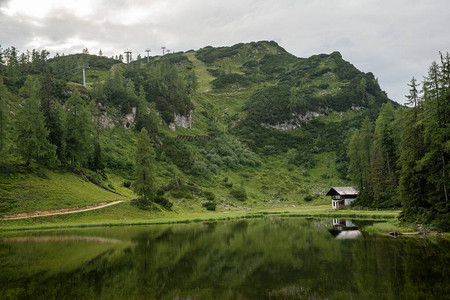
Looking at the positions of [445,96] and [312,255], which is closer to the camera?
[312,255]

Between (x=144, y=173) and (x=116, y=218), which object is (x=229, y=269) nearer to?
(x=116, y=218)

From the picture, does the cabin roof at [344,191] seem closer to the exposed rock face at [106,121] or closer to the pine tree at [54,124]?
the pine tree at [54,124]

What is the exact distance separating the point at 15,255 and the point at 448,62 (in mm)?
47841

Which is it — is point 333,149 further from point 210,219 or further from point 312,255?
point 312,255

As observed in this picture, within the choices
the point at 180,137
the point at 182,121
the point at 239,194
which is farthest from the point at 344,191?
the point at 182,121

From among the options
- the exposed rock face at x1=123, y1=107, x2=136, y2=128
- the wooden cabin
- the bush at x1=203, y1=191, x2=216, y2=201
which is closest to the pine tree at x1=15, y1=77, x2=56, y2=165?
the bush at x1=203, y1=191, x2=216, y2=201

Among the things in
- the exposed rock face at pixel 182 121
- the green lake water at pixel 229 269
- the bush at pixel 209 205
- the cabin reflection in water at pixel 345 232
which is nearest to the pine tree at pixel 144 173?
the bush at pixel 209 205

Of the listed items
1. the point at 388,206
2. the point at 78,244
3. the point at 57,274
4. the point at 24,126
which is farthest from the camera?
the point at 388,206

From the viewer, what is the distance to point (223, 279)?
1894 cm

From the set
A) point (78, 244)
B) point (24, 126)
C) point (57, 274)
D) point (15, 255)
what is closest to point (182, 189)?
point (24, 126)

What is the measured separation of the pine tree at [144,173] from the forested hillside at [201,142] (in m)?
0.20

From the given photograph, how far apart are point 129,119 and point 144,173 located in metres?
56.5

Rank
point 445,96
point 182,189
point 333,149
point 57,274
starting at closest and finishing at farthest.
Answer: point 57,274 < point 445,96 < point 182,189 < point 333,149

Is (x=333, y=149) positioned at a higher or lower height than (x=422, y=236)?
higher
